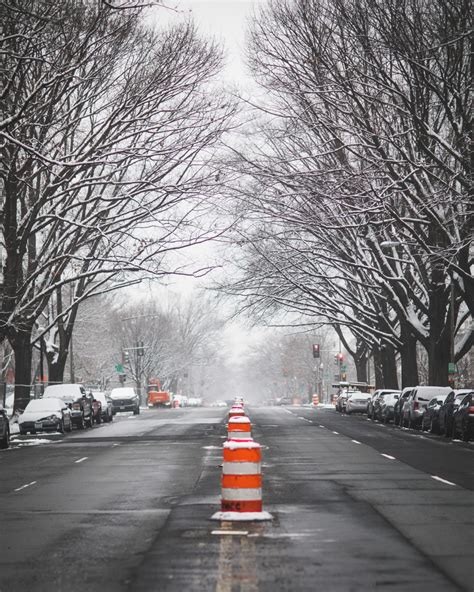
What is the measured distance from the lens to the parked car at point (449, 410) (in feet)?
120

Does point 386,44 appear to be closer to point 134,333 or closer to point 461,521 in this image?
point 461,521

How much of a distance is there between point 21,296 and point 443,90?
17233mm

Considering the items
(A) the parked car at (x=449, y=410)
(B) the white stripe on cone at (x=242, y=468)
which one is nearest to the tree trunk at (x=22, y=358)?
(A) the parked car at (x=449, y=410)

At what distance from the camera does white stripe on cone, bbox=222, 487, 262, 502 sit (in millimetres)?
12961

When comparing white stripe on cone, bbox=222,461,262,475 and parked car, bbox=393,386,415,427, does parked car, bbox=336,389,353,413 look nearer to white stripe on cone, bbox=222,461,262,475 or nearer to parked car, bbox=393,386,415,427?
parked car, bbox=393,386,415,427

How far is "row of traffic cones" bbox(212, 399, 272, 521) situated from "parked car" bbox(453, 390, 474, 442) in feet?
68.3

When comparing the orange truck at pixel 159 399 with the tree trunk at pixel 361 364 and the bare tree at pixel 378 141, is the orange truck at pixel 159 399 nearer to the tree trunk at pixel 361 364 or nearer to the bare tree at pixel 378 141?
the tree trunk at pixel 361 364

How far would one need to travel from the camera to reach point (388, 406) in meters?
52.8

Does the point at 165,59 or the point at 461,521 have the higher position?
the point at 165,59

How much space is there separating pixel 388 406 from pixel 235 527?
40.9 meters

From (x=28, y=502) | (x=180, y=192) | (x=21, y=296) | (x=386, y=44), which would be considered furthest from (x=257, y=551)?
(x=21, y=296)

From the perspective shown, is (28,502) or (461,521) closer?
(461,521)

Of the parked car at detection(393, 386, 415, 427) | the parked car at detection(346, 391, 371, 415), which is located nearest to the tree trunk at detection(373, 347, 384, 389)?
the parked car at detection(346, 391, 371, 415)

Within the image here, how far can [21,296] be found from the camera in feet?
136
